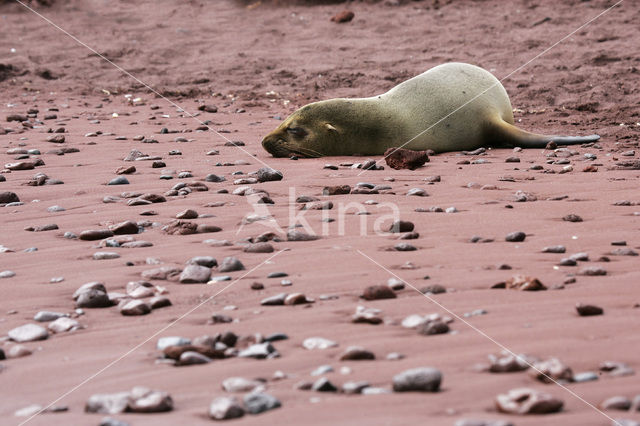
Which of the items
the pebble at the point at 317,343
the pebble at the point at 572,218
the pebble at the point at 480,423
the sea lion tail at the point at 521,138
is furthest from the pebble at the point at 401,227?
the sea lion tail at the point at 521,138

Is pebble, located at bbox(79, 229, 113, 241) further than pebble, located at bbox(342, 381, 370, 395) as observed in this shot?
Yes

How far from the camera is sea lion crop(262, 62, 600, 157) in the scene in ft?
22.8

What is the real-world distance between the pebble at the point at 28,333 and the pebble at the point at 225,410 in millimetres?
926

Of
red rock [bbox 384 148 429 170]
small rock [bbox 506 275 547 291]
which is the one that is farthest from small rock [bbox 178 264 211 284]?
red rock [bbox 384 148 429 170]

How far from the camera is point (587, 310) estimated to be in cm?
262

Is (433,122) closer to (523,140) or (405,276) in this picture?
(523,140)

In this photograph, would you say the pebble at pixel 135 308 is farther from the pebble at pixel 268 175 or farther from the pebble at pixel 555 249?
the pebble at pixel 268 175

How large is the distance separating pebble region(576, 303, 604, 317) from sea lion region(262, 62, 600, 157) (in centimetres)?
437

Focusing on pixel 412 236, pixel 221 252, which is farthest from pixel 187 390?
pixel 412 236

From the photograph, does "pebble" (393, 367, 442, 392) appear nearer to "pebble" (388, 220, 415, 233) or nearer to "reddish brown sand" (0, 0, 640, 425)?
"reddish brown sand" (0, 0, 640, 425)

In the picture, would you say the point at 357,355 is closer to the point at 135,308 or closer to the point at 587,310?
the point at 587,310

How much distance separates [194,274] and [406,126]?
413cm

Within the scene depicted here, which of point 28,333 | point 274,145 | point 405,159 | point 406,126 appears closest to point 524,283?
point 28,333

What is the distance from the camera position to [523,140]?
696 centimetres
